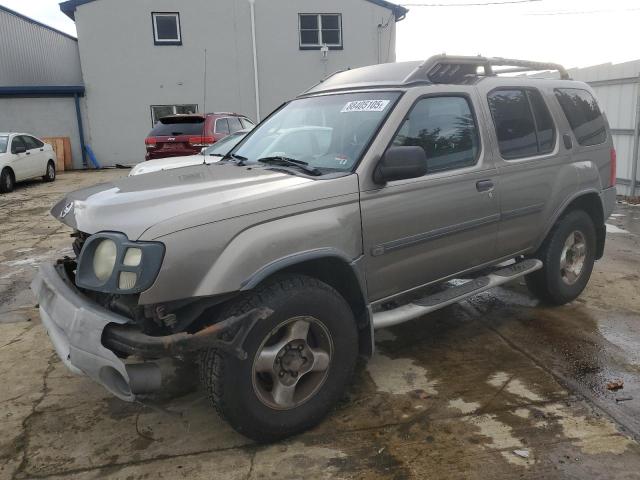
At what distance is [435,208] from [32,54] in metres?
23.8

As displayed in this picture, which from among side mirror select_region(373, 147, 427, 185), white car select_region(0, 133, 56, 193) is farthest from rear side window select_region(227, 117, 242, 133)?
side mirror select_region(373, 147, 427, 185)

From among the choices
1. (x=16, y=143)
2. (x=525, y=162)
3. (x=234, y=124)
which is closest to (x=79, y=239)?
(x=525, y=162)

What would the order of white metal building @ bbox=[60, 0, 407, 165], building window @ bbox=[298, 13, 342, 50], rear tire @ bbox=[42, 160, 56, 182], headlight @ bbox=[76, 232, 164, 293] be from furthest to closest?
building window @ bbox=[298, 13, 342, 50], white metal building @ bbox=[60, 0, 407, 165], rear tire @ bbox=[42, 160, 56, 182], headlight @ bbox=[76, 232, 164, 293]

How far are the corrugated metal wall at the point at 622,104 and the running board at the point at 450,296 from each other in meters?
6.98

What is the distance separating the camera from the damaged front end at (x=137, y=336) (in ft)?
7.86

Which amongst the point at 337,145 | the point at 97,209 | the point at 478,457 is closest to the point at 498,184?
the point at 337,145

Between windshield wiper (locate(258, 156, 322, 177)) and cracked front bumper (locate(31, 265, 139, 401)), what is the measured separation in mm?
1347

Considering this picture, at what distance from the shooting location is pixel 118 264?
2.41 m

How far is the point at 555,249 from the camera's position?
177 inches

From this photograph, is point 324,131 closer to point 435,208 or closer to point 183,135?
point 435,208

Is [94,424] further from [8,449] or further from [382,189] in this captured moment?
[382,189]

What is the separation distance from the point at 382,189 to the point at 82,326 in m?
1.78

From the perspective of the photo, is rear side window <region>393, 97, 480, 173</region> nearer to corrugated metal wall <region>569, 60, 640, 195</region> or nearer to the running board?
the running board

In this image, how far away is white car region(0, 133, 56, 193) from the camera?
13.6 metres
